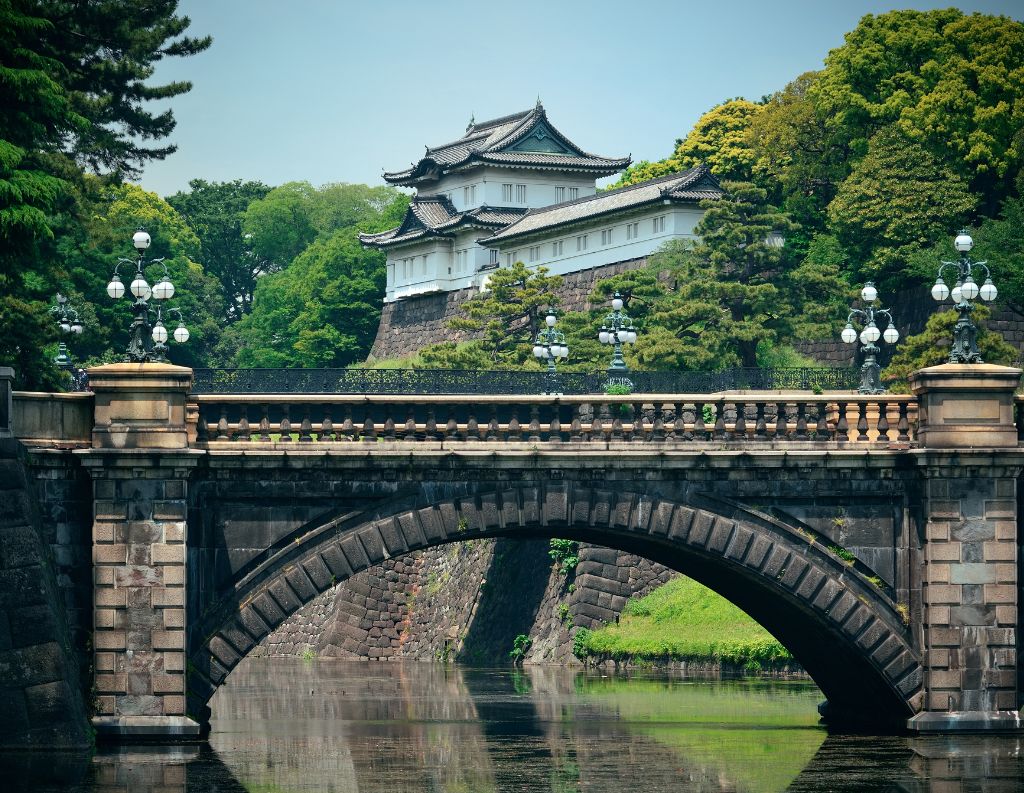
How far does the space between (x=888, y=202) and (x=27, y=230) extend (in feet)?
177

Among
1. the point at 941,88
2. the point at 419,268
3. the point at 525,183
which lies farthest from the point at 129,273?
the point at 941,88

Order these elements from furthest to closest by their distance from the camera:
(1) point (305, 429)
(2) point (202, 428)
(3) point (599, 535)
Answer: (3) point (599, 535), (1) point (305, 429), (2) point (202, 428)

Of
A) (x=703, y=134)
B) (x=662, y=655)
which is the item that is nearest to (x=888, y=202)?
(x=703, y=134)

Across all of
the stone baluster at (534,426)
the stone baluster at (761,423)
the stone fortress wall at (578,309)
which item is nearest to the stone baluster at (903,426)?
the stone baluster at (761,423)

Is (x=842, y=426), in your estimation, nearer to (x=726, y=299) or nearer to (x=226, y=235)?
(x=726, y=299)

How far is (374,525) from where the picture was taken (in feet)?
124

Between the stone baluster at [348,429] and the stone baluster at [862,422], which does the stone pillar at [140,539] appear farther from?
the stone baluster at [862,422]

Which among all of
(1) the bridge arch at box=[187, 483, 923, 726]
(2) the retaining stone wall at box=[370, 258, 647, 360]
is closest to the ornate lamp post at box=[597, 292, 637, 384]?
(1) the bridge arch at box=[187, 483, 923, 726]

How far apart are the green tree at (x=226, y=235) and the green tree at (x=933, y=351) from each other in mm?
78822

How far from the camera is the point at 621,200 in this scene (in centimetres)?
10469

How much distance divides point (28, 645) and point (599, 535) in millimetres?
10877

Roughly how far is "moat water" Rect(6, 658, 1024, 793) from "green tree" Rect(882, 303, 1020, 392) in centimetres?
1879

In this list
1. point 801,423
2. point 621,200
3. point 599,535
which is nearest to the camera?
point 801,423

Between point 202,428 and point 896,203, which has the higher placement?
point 896,203
